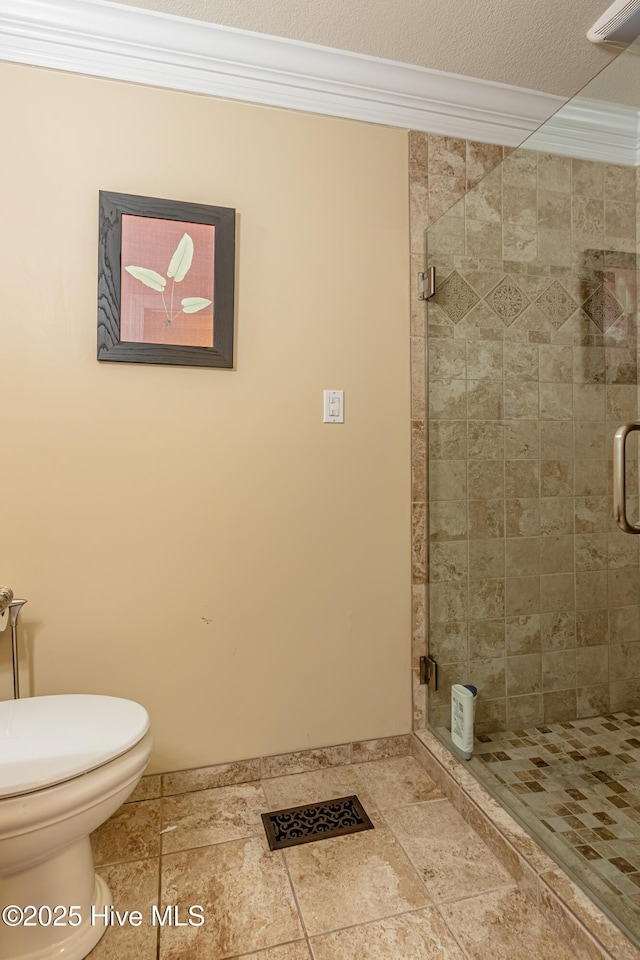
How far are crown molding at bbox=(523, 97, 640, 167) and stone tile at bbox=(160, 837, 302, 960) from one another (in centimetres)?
178

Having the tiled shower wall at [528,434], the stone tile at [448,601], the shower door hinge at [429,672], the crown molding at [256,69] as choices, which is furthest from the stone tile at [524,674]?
the crown molding at [256,69]

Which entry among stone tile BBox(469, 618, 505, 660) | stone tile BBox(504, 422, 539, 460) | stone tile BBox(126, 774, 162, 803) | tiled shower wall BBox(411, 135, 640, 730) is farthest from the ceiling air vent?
stone tile BBox(126, 774, 162, 803)

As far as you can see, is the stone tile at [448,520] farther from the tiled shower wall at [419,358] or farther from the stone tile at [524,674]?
the stone tile at [524,674]

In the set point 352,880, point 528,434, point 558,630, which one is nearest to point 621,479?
point 528,434

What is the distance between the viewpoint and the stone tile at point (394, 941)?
1.11 m

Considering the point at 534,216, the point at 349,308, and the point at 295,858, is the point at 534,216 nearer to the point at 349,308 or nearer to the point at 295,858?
the point at 349,308

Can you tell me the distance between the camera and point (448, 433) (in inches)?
70.5

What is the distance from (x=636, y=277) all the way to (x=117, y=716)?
4.85 feet

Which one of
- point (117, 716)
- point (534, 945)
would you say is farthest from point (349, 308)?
point (534, 945)

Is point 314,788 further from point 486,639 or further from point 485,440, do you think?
point 485,440

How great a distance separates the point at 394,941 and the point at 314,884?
23cm

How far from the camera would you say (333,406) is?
1.82 m

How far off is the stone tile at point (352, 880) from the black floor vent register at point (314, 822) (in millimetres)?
27

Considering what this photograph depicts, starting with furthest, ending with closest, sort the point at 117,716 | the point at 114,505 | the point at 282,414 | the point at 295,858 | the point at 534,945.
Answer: the point at 282,414
the point at 114,505
the point at 295,858
the point at 117,716
the point at 534,945
